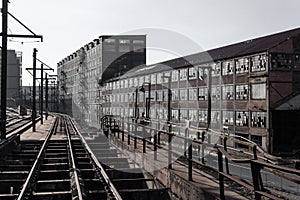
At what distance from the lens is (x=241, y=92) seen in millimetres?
38375

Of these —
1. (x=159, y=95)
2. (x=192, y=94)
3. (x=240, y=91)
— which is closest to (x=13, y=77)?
(x=159, y=95)

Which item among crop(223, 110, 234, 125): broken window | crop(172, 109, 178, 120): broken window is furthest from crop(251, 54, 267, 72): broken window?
crop(172, 109, 178, 120): broken window

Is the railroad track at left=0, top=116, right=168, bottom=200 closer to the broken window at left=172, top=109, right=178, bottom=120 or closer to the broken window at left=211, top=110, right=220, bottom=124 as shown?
the broken window at left=211, top=110, right=220, bottom=124

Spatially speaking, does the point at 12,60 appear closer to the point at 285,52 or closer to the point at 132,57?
the point at 132,57

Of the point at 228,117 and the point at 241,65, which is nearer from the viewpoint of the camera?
the point at 241,65

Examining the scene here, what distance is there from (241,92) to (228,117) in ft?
10.6

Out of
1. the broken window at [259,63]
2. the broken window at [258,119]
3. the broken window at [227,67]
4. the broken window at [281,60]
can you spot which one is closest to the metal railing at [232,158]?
the broken window at [258,119]

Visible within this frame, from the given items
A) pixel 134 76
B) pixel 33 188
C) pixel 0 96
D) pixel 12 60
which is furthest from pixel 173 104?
pixel 12 60

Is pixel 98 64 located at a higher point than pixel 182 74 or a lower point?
higher

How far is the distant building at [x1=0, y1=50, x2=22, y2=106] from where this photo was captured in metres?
93.3

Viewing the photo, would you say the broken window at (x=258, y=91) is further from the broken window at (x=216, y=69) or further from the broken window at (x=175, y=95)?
the broken window at (x=175, y=95)

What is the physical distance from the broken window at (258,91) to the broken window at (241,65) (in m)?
1.90

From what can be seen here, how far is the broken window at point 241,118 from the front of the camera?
37622 millimetres

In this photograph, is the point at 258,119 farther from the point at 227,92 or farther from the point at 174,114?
the point at 174,114
